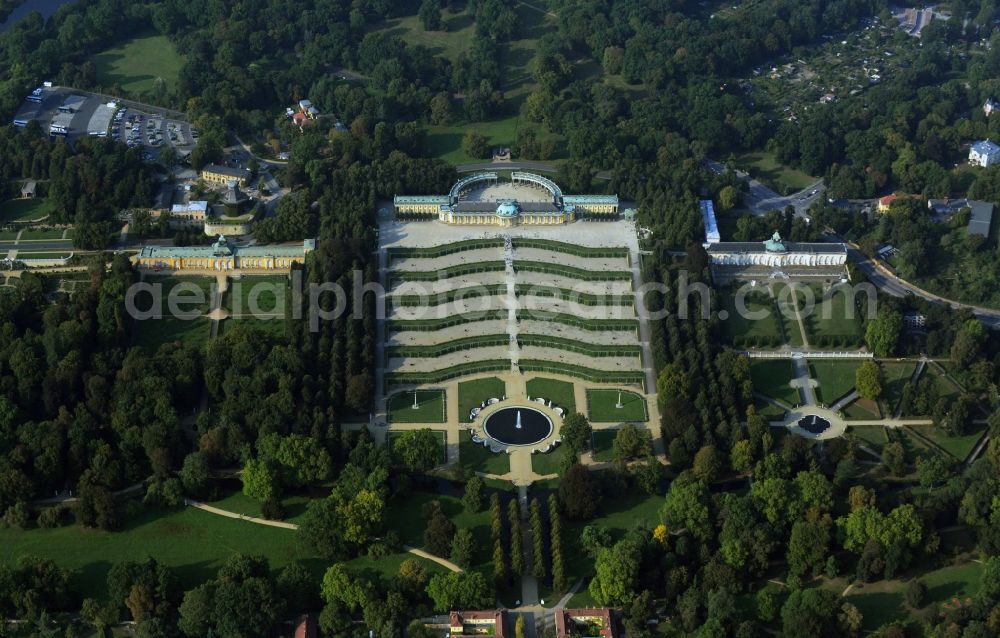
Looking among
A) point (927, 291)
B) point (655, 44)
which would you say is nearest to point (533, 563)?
point (927, 291)

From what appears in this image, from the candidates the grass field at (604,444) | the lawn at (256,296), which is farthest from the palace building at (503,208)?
Answer: the grass field at (604,444)

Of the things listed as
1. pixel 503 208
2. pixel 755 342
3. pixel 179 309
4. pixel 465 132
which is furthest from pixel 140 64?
pixel 755 342

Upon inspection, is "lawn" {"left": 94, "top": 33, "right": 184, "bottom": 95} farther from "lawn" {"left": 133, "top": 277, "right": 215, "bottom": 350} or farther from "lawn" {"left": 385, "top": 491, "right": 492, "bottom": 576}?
"lawn" {"left": 385, "top": 491, "right": 492, "bottom": 576}

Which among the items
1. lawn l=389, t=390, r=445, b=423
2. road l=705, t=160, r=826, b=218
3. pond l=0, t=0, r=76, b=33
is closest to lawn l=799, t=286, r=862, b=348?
road l=705, t=160, r=826, b=218

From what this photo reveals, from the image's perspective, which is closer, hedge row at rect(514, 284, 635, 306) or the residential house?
hedge row at rect(514, 284, 635, 306)

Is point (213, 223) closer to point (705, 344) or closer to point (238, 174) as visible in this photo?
point (238, 174)

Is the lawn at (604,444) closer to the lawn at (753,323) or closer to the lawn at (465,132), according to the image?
the lawn at (753,323)
